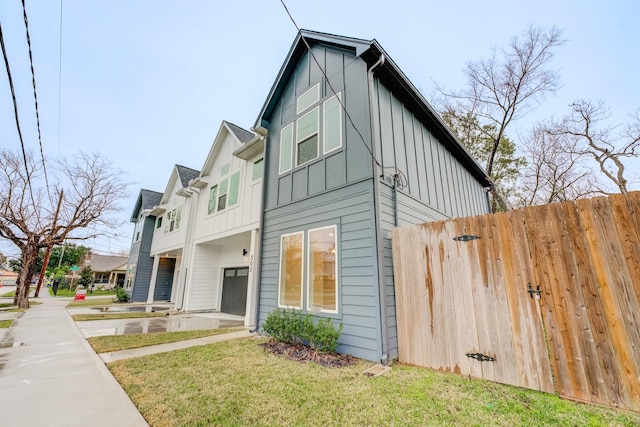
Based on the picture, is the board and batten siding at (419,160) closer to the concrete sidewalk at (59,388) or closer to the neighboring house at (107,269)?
the concrete sidewalk at (59,388)

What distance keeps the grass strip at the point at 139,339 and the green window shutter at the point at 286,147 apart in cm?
500

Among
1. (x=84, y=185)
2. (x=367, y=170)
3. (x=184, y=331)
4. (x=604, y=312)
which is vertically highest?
(x=84, y=185)

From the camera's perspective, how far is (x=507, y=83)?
1502cm

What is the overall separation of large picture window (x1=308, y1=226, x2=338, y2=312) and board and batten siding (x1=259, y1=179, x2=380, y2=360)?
144 millimetres

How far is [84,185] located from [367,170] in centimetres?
1798

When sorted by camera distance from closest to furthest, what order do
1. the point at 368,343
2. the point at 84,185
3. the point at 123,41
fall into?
the point at 368,343 → the point at 123,41 → the point at 84,185

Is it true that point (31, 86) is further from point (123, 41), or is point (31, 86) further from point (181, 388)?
point (181, 388)

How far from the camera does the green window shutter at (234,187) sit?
406 inches

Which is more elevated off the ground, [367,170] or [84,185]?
[84,185]

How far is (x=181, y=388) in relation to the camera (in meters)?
3.46

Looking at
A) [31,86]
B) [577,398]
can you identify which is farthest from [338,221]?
[31,86]

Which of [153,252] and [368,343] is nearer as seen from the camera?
[368,343]

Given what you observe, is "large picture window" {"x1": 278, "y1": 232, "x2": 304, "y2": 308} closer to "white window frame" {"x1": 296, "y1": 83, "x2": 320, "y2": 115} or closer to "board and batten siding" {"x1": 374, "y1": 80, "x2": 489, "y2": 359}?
"board and batten siding" {"x1": 374, "y1": 80, "x2": 489, "y2": 359}

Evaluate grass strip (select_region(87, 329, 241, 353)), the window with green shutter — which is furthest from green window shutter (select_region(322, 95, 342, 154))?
the window with green shutter
